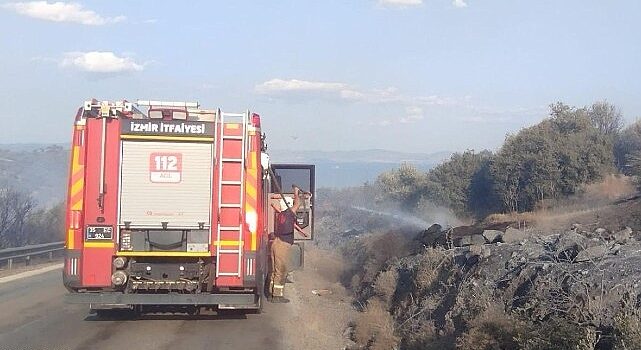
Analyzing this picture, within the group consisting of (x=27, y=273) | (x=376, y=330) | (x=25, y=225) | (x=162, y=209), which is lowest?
(x=376, y=330)

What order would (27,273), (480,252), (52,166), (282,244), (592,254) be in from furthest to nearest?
1. (52,166)
2. (27,273)
3. (480,252)
4. (282,244)
5. (592,254)

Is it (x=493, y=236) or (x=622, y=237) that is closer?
(x=622, y=237)

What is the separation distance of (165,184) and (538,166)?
85.4 feet

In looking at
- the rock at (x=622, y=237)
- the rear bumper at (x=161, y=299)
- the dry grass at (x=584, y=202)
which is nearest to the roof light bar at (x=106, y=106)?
the rear bumper at (x=161, y=299)

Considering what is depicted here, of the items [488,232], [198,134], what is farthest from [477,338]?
[488,232]

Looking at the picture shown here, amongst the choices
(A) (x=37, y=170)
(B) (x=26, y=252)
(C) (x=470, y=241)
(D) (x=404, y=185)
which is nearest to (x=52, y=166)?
(A) (x=37, y=170)

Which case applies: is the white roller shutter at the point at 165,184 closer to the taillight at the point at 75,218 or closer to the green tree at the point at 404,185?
the taillight at the point at 75,218

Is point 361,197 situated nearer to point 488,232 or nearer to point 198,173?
point 488,232

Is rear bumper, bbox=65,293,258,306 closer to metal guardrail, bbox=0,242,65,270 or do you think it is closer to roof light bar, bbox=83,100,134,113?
roof light bar, bbox=83,100,134,113

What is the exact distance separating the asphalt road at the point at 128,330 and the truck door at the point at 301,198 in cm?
153

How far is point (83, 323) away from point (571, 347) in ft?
25.8

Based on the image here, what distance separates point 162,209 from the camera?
11344 millimetres

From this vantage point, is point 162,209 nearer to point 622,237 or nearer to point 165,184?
point 165,184

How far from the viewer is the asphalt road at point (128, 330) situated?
34.8ft
